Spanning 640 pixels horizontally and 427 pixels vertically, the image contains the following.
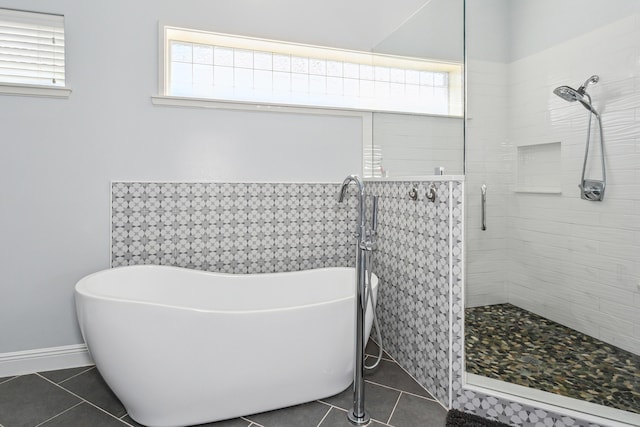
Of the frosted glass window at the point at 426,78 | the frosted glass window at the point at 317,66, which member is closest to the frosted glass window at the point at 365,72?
the frosted glass window at the point at 317,66

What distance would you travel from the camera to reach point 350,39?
107 inches

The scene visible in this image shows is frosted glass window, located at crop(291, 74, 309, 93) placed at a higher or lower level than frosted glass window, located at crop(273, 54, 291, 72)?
lower

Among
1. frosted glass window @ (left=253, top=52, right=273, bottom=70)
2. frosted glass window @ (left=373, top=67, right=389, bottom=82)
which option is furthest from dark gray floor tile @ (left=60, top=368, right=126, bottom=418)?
frosted glass window @ (left=373, top=67, right=389, bottom=82)

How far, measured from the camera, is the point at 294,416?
5.78 feet

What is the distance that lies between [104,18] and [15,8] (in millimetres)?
451

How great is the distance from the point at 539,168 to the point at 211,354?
→ 204cm

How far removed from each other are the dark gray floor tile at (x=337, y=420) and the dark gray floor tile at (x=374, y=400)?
0.04m

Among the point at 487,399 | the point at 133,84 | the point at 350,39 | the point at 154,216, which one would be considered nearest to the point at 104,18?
the point at 133,84

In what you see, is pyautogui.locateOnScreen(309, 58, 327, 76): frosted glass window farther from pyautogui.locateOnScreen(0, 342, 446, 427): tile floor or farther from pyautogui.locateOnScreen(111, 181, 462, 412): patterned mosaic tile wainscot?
pyautogui.locateOnScreen(0, 342, 446, 427): tile floor

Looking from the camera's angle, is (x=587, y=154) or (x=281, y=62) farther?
(x=281, y=62)

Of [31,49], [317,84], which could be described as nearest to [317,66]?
[317,84]

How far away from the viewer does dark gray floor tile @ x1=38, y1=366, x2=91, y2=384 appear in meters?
2.09

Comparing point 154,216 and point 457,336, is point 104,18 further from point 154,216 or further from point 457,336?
point 457,336

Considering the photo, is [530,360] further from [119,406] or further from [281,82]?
[281,82]
